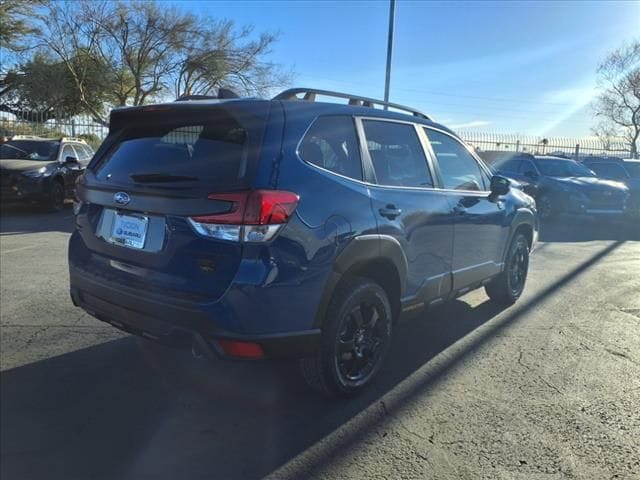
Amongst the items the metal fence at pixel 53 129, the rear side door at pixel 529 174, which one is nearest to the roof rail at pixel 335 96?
the rear side door at pixel 529 174

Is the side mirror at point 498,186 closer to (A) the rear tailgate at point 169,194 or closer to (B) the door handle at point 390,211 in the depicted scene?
(B) the door handle at point 390,211

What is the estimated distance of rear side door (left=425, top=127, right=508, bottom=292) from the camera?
4.28 m

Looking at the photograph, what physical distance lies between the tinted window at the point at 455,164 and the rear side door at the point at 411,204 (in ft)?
0.79

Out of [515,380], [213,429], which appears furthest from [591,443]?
[213,429]

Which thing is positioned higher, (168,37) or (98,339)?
(168,37)

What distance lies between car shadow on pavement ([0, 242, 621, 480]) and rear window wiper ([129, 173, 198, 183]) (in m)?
1.42

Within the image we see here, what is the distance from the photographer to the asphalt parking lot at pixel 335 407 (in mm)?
2791

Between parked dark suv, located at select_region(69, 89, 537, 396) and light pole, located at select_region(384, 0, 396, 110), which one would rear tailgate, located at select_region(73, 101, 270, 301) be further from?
light pole, located at select_region(384, 0, 396, 110)

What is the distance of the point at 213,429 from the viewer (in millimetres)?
3105

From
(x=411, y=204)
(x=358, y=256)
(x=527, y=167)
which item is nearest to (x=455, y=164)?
(x=411, y=204)

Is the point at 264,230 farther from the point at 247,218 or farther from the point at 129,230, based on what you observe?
the point at 129,230

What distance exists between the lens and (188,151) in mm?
3002

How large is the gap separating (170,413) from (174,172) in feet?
4.86

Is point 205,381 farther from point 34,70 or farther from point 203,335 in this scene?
point 34,70
